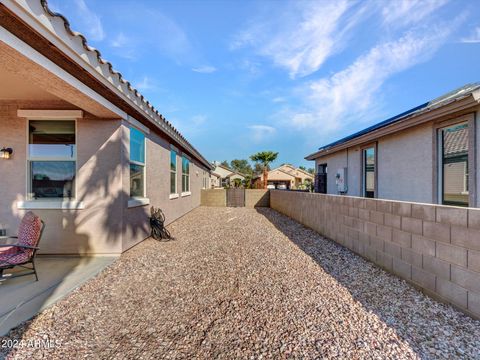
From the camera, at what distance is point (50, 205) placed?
5.17 m

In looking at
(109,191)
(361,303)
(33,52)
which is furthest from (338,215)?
(33,52)

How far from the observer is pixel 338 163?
459 inches

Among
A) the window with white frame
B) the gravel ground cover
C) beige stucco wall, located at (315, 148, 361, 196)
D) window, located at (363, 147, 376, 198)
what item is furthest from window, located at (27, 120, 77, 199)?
beige stucco wall, located at (315, 148, 361, 196)

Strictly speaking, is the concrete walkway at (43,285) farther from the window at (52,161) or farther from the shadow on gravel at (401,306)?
the shadow on gravel at (401,306)

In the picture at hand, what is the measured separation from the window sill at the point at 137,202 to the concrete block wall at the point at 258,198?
37.6ft

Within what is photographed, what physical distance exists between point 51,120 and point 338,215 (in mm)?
7292

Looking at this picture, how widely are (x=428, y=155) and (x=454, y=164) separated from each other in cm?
67

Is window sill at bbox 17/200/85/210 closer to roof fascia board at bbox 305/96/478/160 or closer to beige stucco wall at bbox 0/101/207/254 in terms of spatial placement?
beige stucco wall at bbox 0/101/207/254

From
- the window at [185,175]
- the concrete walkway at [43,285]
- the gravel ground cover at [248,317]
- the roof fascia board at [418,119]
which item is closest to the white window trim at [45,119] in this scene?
the concrete walkway at [43,285]

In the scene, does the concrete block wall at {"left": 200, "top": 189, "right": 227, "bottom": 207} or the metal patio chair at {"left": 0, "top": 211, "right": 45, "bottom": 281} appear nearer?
the metal patio chair at {"left": 0, "top": 211, "right": 45, "bottom": 281}

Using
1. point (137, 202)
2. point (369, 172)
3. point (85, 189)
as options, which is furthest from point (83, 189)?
point (369, 172)

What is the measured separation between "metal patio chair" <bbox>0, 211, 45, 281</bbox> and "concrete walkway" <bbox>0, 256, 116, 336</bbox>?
8.8 inches

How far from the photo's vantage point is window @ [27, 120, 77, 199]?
17.3ft

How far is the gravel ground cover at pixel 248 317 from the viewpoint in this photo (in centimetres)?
229
